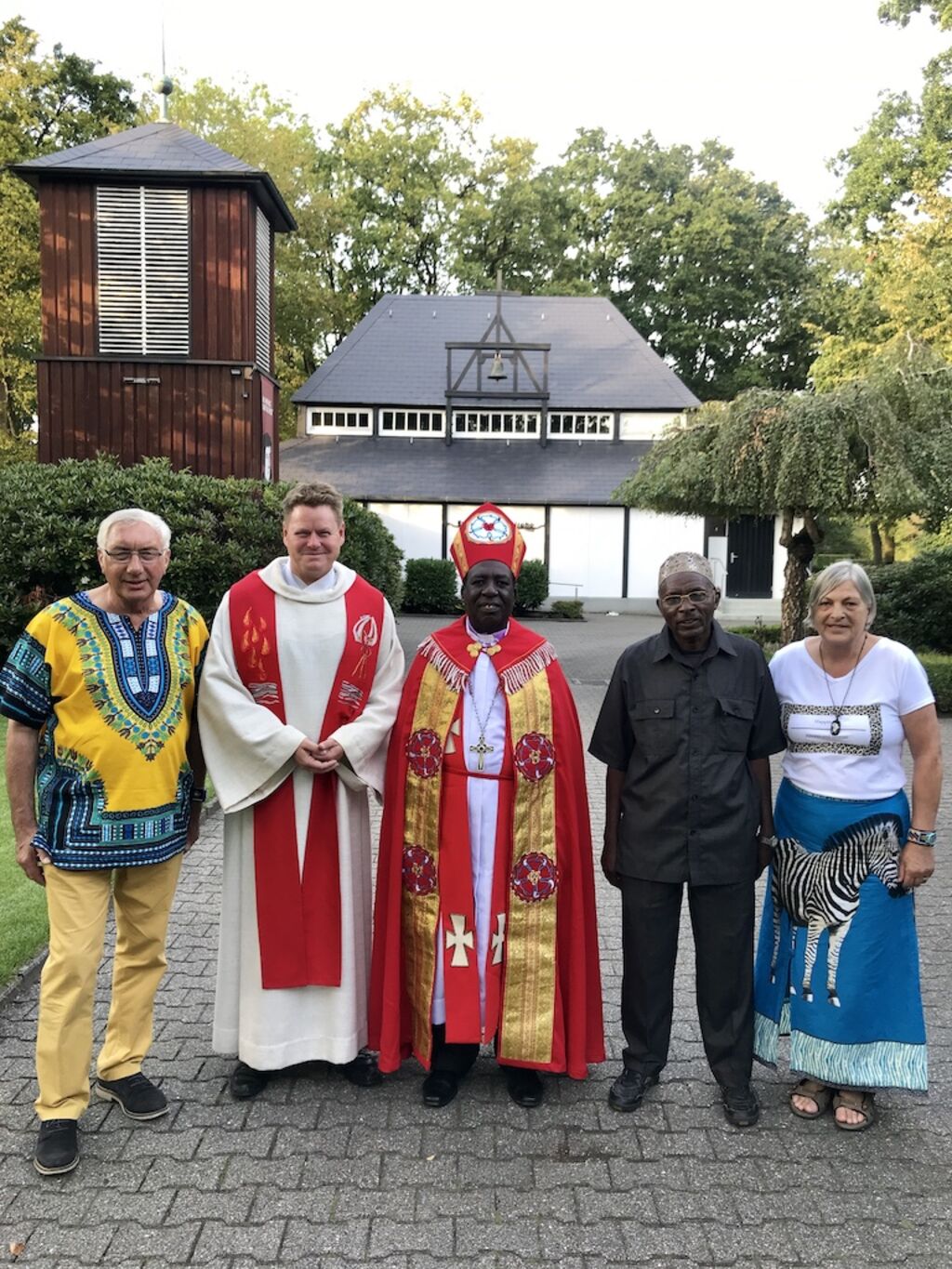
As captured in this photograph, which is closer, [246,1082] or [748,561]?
[246,1082]

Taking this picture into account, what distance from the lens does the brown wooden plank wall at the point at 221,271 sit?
13.8m

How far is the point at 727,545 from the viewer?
2916 cm

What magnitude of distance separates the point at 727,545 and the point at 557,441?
611 centimetres

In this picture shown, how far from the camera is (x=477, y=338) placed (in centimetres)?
3291

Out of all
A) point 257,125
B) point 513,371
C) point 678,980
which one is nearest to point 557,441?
point 513,371

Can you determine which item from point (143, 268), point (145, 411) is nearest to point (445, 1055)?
point (145, 411)

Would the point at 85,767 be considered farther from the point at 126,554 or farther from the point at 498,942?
the point at 498,942

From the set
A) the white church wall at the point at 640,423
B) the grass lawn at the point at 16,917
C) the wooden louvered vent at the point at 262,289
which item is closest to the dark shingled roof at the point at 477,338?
the white church wall at the point at 640,423

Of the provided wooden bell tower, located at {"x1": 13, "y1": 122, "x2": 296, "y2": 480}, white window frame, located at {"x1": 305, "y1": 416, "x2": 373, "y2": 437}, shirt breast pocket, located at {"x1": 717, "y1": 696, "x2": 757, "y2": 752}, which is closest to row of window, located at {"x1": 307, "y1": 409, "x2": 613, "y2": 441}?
white window frame, located at {"x1": 305, "y1": 416, "x2": 373, "y2": 437}

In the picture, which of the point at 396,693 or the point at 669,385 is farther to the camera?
the point at 669,385

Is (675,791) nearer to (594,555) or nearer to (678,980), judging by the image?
(678,980)

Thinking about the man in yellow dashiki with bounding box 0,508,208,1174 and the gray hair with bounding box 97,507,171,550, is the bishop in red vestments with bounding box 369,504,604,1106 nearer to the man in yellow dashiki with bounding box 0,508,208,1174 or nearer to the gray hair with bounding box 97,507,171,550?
the man in yellow dashiki with bounding box 0,508,208,1174

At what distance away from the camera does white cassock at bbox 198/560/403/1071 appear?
362cm

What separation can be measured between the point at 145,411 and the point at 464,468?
16.2 meters
